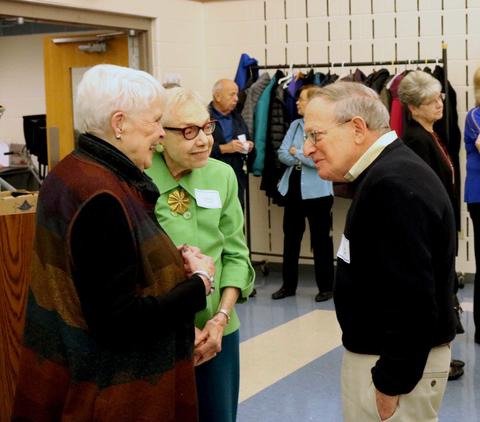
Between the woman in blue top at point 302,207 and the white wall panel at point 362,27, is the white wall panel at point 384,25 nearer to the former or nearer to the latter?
the white wall panel at point 362,27

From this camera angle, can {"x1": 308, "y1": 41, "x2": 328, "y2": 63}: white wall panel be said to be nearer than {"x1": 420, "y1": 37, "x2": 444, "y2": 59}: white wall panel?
No

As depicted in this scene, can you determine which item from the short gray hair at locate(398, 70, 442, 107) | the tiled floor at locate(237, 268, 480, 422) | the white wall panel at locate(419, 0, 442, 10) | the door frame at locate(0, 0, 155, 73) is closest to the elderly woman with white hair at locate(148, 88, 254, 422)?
the tiled floor at locate(237, 268, 480, 422)

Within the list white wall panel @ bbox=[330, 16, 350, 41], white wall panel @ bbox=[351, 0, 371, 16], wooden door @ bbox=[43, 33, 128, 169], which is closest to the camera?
wooden door @ bbox=[43, 33, 128, 169]

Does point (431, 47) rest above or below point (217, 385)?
above

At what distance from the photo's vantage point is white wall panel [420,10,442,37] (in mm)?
6996

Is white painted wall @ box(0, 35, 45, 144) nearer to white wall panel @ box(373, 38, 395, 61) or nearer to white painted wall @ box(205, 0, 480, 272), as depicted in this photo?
white painted wall @ box(205, 0, 480, 272)

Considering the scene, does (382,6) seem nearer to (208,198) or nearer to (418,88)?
(418,88)

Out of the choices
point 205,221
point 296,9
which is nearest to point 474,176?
point 205,221

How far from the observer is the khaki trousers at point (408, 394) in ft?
7.07

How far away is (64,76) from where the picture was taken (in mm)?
7172

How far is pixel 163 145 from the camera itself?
2.54 metres

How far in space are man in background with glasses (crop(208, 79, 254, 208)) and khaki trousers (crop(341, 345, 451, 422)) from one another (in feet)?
14.3

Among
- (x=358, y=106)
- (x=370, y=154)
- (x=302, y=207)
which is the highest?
(x=358, y=106)

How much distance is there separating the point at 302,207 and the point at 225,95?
1.12m
